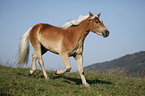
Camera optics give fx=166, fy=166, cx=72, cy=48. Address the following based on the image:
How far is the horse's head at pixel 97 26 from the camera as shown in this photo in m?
6.01

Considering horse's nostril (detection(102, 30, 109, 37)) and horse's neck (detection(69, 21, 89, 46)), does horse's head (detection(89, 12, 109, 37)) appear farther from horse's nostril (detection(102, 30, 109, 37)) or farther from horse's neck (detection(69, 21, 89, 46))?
horse's neck (detection(69, 21, 89, 46))

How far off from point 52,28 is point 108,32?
2.47m

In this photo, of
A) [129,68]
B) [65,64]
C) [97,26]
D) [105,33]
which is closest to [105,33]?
[105,33]

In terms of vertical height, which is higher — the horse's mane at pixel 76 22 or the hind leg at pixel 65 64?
the horse's mane at pixel 76 22

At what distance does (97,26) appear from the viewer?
6.12 meters

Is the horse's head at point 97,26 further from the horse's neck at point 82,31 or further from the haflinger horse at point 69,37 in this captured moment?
the horse's neck at point 82,31

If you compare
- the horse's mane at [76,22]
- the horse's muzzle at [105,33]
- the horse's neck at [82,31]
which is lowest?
the horse's muzzle at [105,33]

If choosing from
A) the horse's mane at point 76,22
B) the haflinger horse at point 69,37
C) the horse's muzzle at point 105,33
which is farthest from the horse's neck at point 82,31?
the horse's muzzle at point 105,33

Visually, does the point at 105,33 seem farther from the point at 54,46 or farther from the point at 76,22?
the point at 54,46

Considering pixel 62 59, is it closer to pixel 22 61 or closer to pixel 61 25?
pixel 61 25

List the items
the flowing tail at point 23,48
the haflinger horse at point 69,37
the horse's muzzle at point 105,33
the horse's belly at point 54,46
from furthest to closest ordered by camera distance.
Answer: the flowing tail at point 23,48
the horse's belly at point 54,46
the haflinger horse at point 69,37
the horse's muzzle at point 105,33

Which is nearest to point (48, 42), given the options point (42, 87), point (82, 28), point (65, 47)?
point (65, 47)

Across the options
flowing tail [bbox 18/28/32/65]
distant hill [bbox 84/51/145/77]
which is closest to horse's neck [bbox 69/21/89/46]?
flowing tail [bbox 18/28/32/65]

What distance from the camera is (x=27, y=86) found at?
517 cm
